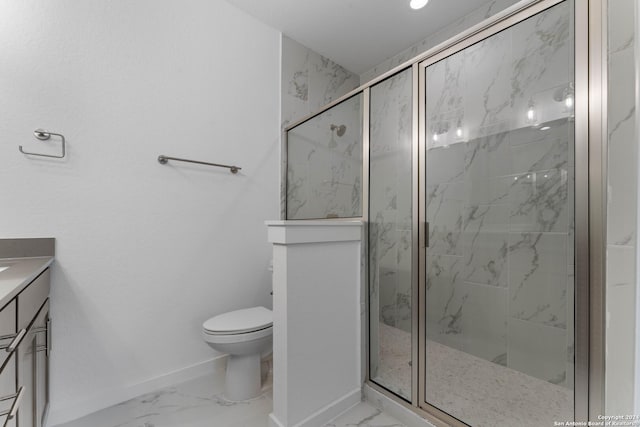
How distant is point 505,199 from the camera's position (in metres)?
1.24

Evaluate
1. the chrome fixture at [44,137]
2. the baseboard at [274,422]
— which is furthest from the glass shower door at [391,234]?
the chrome fixture at [44,137]

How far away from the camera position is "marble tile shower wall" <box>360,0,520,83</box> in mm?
1880

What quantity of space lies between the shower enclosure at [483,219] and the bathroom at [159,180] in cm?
5

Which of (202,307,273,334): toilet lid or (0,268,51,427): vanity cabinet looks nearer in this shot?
(0,268,51,427): vanity cabinet

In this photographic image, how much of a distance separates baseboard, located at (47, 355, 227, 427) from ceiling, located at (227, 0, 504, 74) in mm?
2520

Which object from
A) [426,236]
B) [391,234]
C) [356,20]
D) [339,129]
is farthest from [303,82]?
[426,236]

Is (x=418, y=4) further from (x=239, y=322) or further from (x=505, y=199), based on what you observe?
(x=239, y=322)

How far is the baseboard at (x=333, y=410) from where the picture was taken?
49.1 inches

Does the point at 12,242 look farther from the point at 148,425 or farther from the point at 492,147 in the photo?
the point at 492,147

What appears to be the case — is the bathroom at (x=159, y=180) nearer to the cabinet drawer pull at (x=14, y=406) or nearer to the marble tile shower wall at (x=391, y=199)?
the marble tile shower wall at (x=391, y=199)

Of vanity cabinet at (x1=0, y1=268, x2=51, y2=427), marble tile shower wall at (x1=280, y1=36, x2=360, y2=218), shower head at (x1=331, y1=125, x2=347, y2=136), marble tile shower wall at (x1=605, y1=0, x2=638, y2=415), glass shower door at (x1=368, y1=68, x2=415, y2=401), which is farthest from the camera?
marble tile shower wall at (x1=280, y1=36, x2=360, y2=218)

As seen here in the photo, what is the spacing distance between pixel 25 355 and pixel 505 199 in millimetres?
1883

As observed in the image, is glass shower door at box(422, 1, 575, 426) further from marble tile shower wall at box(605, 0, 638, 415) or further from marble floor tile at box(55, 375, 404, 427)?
marble tile shower wall at box(605, 0, 638, 415)

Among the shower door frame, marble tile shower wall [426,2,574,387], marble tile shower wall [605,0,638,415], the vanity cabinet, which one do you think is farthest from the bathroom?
marble tile shower wall [605,0,638,415]
